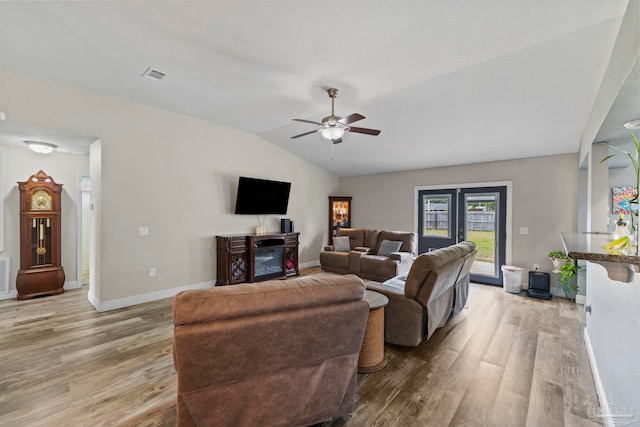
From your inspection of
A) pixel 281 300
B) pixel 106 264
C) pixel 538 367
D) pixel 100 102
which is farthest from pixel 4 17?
pixel 538 367

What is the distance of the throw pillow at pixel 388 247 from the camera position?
5590mm

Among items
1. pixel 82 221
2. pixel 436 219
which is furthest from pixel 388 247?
pixel 82 221

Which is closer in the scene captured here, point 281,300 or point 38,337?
point 281,300

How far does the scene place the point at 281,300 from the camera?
4.71 feet

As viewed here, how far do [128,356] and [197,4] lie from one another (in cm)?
319

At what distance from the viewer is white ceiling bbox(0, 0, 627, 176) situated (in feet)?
7.09

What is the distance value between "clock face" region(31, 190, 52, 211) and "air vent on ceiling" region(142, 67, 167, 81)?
284cm

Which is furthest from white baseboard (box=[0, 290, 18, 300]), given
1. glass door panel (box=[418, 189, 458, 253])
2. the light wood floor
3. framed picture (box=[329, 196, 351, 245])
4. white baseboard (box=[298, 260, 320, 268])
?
glass door panel (box=[418, 189, 458, 253])

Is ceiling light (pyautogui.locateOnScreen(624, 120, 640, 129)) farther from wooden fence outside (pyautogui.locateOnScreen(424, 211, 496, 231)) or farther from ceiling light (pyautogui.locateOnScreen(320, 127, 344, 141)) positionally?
wooden fence outside (pyautogui.locateOnScreen(424, 211, 496, 231))

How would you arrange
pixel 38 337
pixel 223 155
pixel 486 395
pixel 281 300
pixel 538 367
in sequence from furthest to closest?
1. pixel 223 155
2. pixel 38 337
3. pixel 538 367
4. pixel 486 395
5. pixel 281 300

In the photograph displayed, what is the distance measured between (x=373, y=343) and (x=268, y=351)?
4.21 ft

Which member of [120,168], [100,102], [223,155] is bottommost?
[120,168]

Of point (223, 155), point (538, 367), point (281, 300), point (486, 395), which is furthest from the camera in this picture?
point (223, 155)

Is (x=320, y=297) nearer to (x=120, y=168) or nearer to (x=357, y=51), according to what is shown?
(x=357, y=51)
